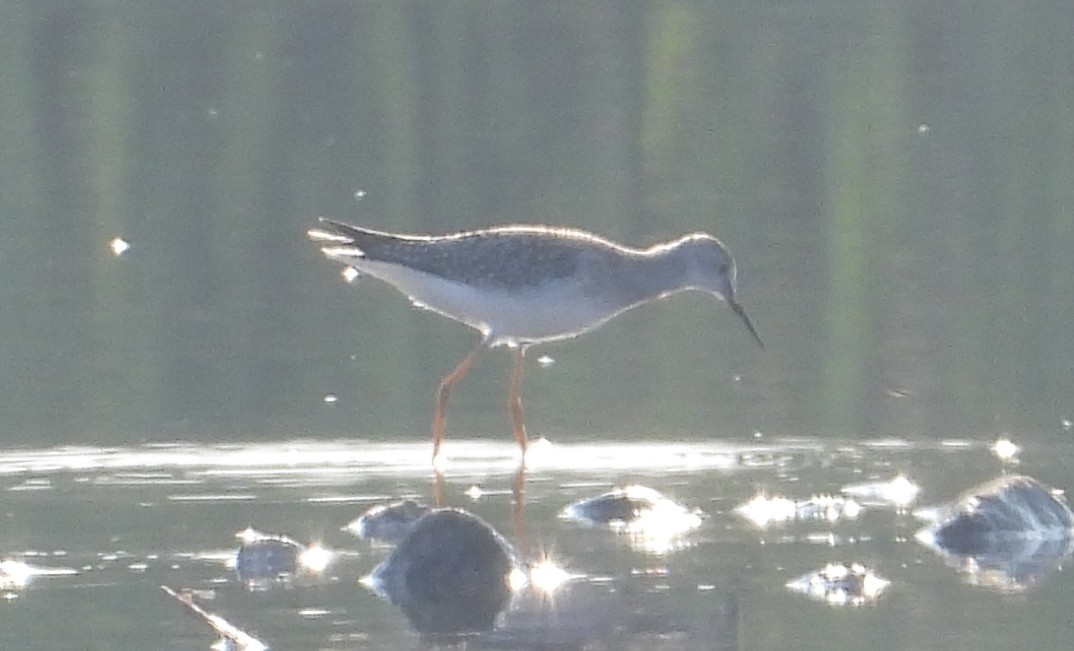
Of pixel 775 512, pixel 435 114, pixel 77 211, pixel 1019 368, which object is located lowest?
pixel 775 512

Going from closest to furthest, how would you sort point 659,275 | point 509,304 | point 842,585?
point 842,585 < point 509,304 < point 659,275

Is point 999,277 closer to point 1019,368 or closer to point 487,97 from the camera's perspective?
point 1019,368

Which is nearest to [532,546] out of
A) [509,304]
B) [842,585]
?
[842,585]

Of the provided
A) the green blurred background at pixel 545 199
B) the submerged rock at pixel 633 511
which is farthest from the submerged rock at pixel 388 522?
the green blurred background at pixel 545 199

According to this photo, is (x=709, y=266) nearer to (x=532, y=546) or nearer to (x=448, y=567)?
(x=532, y=546)

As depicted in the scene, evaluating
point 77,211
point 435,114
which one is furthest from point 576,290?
point 435,114

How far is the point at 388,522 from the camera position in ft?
31.4

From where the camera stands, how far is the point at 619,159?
2277 centimetres

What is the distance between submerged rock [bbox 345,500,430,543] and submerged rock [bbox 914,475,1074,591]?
176cm

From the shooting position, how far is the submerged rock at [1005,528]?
9062 mm

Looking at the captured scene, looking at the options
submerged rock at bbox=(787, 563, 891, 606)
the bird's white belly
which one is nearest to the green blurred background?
the bird's white belly

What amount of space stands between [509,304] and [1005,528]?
8.80 feet

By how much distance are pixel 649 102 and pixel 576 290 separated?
1530cm

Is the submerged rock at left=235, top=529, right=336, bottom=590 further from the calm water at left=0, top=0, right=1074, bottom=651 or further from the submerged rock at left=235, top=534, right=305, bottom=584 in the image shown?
the calm water at left=0, top=0, right=1074, bottom=651
